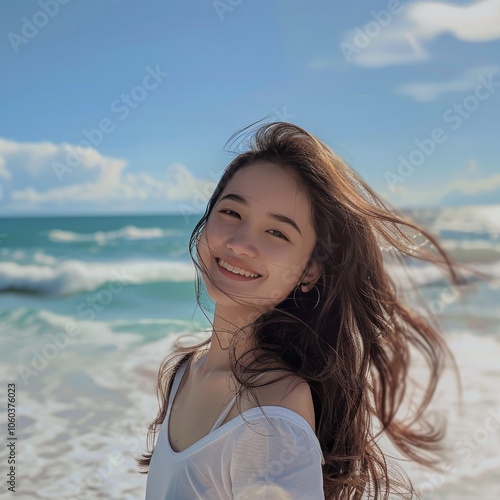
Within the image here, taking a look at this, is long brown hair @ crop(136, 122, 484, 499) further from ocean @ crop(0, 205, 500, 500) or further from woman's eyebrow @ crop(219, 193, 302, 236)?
ocean @ crop(0, 205, 500, 500)

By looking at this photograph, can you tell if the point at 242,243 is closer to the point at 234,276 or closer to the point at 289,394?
the point at 234,276

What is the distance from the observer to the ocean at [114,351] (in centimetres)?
469

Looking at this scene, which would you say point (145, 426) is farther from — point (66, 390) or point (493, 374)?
point (493, 374)

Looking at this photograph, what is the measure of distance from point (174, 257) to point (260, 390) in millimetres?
14829

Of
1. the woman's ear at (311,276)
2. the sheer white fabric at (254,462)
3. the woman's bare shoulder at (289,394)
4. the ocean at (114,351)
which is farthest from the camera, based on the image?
the ocean at (114,351)

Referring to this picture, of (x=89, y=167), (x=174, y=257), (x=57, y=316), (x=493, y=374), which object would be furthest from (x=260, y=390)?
(x=89, y=167)

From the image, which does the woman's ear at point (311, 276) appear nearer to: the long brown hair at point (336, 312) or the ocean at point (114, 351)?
the long brown hair at point (336, 312)

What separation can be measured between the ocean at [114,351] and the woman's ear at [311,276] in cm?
132

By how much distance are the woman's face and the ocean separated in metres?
1.33
